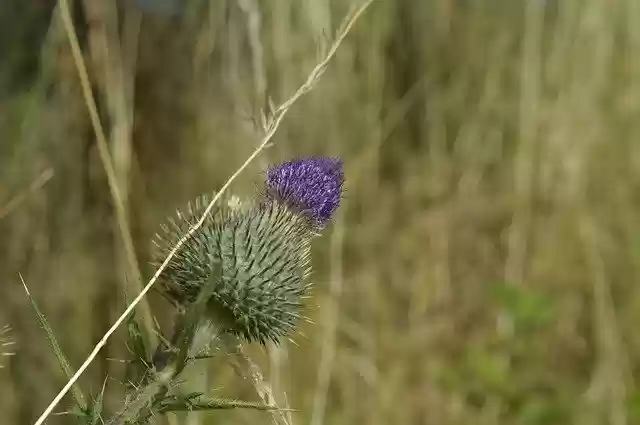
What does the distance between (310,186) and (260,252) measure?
5.6 inches

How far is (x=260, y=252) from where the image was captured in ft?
3.71

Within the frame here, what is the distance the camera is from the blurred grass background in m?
2.11

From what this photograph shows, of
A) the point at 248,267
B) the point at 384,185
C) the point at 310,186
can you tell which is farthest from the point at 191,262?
the point at 384,185

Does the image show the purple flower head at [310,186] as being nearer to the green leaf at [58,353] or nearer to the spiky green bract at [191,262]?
the spiky green bract at [191,262]

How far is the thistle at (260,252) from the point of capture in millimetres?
1075

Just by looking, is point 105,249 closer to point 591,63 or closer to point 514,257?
point 514,257

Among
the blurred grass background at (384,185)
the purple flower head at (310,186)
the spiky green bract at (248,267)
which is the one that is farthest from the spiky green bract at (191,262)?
the blurred grass background at (384,185)

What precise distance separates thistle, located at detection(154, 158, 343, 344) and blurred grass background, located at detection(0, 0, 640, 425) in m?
0.44

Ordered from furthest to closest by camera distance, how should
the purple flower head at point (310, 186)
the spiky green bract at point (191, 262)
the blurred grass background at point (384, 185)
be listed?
the blurred grass background at point (384, 185) < the purple flower head at point (310, 186) < the spiky green bract at point (191, 262)

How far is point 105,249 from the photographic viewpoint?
2.43 m

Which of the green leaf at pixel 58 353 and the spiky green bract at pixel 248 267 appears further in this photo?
the spiky green bract at pixel 248 267

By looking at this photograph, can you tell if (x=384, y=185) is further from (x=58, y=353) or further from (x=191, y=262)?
(x=58, y=353)

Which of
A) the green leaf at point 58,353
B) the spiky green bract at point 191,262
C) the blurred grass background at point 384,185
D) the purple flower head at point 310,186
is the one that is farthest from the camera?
the blurred grass background at point 384,185

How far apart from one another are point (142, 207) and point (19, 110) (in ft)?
1.75
